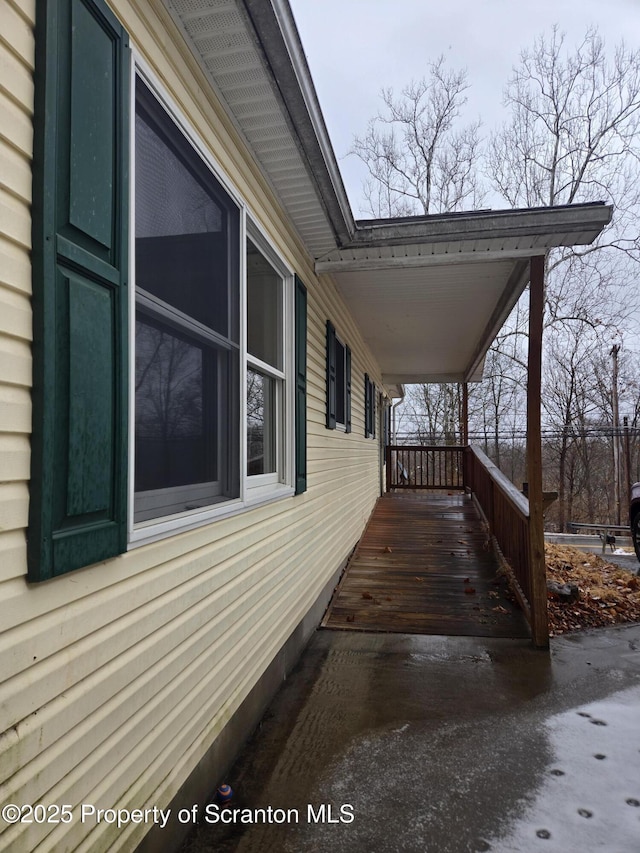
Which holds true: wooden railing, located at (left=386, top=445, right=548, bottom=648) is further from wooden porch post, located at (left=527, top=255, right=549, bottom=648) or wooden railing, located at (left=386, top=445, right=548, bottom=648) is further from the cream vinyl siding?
the cream vinyl siding

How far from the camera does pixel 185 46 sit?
6.54 ft

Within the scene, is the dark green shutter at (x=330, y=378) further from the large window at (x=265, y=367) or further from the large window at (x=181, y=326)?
the large window at (x=181, y=326)

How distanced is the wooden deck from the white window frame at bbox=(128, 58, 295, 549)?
1676 millimetres

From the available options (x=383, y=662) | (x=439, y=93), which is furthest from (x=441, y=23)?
(x=383, y=662)

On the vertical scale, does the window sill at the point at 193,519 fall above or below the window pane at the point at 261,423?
below

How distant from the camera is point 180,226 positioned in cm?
206

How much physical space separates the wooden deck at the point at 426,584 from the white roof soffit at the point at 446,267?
9.00 ft

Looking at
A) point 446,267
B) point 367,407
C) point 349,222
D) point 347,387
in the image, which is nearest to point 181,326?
point 349,222

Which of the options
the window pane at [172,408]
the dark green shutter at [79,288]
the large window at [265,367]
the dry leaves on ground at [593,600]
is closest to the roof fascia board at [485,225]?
the large window at [265,367]

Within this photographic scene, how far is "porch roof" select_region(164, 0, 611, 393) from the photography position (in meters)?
2.02

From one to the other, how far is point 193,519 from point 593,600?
4.39m

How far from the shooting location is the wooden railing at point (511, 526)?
163 inches

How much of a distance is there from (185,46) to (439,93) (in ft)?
56.7

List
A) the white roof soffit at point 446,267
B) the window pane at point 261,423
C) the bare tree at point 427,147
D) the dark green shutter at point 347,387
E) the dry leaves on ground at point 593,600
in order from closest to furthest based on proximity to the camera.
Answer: the window pane at point 261,423 < the white roof soffit at point 446,267 < the dry leaves on ground at point 593,600 < the dark green shutter at point 347,387 < the bare tree at point 427,147
